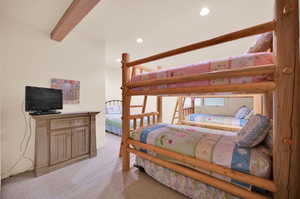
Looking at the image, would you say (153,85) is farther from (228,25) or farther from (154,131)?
(228,25)

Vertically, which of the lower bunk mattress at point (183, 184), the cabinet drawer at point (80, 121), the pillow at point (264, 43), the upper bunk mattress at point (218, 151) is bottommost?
the lower bunk mattress at point (183, 184)

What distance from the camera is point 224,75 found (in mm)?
996

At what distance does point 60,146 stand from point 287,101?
2663mm

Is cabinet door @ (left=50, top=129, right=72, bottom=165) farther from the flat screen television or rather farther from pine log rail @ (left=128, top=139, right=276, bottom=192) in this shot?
pine log rail @ (left=128, top=139, right=276, bottom=192)

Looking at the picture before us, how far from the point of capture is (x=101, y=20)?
2.02 meters

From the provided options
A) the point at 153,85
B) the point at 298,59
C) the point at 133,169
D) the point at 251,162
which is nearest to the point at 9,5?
the point at 153,85

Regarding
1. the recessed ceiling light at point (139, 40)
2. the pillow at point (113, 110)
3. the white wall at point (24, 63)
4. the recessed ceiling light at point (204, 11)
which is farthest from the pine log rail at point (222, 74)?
the pillow at point (113, 110)

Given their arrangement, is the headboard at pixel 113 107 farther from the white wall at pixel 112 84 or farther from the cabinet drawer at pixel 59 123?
the cabinet drawer at pixel 59 123

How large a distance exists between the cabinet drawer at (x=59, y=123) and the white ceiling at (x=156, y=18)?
5.11ft

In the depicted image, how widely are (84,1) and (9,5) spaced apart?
44.9 inches

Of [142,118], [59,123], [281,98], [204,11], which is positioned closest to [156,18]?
[204,11]

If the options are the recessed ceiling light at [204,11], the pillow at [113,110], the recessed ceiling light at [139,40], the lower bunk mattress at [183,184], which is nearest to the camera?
the lower bunk mattress at [183,184]

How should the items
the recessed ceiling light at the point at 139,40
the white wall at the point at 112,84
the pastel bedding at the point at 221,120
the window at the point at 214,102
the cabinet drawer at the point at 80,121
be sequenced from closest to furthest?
the cabinet drawer at the point at 80,121 < the recessed ceiling light at the point at 139,40 < the pastel bedding at the point at 221,120 < the window at the point at 214,102 < the white wall at the point at 112,84

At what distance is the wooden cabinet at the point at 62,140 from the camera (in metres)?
1.73
